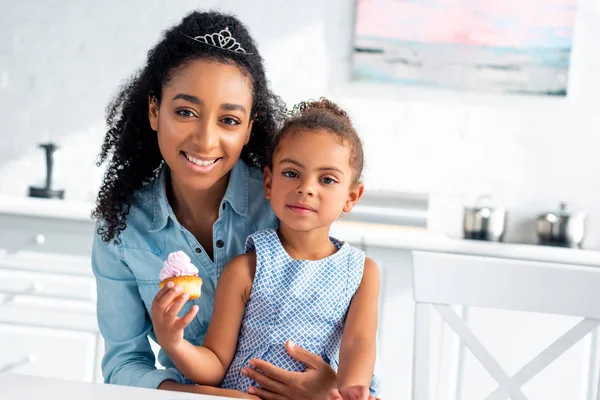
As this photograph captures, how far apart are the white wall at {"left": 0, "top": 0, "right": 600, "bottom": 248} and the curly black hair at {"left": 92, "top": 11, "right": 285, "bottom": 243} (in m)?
1.65

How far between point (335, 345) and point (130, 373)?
1.34 ft

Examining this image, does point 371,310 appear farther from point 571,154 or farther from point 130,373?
point 571,154

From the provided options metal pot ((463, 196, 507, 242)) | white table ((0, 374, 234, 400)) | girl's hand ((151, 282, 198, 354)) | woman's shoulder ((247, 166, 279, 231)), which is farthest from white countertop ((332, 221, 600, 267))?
white table ((0, 374, 234, 400))

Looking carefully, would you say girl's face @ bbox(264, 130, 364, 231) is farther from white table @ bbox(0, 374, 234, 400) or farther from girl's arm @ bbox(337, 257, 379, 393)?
white table @ bbox(0, 374, 234, 400)

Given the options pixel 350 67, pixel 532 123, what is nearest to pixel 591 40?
pixel 532 123

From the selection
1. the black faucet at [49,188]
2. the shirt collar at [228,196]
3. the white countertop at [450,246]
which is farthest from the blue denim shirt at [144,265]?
the black faucet at [49,188]

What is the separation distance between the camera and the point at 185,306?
147 centimetres

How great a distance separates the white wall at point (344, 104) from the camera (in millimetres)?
3104

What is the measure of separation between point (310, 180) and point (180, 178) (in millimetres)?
252

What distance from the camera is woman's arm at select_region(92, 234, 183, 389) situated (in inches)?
57.3

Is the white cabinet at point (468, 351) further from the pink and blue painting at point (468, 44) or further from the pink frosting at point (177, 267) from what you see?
the pink frosting at point (177, 267)

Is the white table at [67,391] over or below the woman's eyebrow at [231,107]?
below

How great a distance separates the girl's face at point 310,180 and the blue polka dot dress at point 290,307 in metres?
0.08

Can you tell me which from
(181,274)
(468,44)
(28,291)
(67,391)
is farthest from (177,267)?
(468,44)
